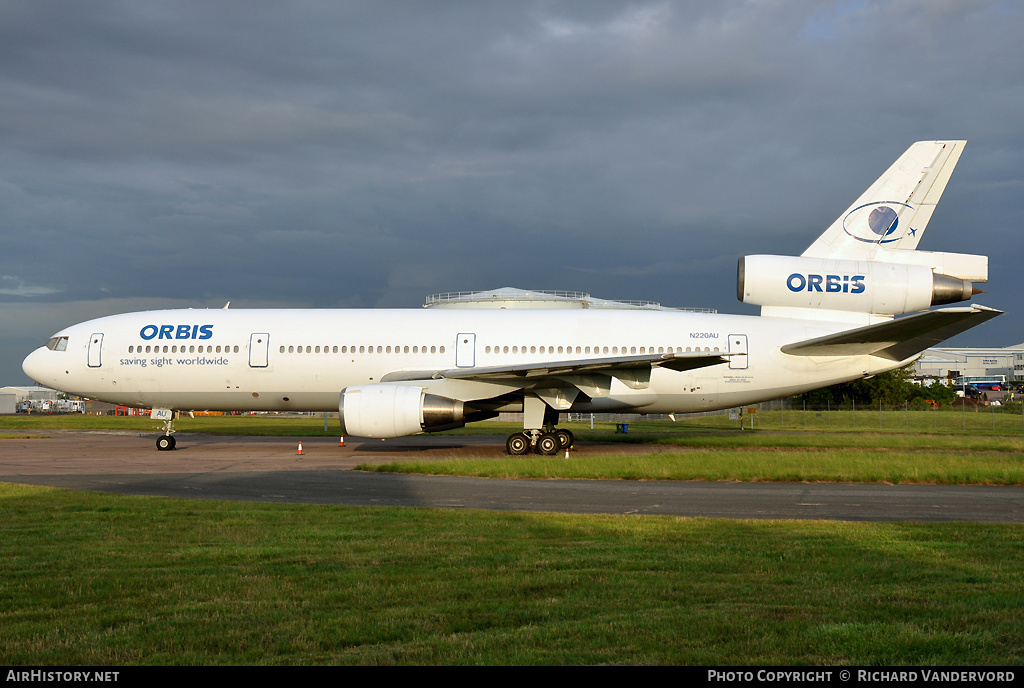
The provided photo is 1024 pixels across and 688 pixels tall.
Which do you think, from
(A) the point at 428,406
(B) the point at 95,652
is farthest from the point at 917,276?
(B) the point at 95,652

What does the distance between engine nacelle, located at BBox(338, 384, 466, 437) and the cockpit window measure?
32.5ft

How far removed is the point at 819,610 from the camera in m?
4.88

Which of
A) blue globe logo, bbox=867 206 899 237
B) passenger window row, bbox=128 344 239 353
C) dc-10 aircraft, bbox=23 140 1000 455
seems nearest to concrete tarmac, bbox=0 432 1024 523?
dc-10 aircraft, bbox=23 140 1000 455

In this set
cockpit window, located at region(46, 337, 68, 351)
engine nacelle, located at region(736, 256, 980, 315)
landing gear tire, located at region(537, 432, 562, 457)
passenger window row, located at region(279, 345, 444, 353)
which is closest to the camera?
engine nacelle, located at region(736, 256, 980, 315)

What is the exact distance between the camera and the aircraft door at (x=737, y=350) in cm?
1931

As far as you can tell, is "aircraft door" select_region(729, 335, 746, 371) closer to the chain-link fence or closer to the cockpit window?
the chain-link fence

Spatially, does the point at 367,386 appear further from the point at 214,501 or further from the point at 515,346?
the point at 214,501

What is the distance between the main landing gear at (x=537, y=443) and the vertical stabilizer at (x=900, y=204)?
8.38 metres

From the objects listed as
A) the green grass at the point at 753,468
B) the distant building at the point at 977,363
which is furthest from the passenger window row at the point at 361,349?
the distant building at the point at 977,363

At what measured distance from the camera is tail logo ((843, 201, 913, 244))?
18.5 metres

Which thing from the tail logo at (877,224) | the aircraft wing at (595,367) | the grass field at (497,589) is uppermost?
the tail logo at (877,224)

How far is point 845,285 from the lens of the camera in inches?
738

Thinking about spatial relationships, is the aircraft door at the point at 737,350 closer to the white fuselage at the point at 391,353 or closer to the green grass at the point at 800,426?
the white fuselage at the point at 391,353
